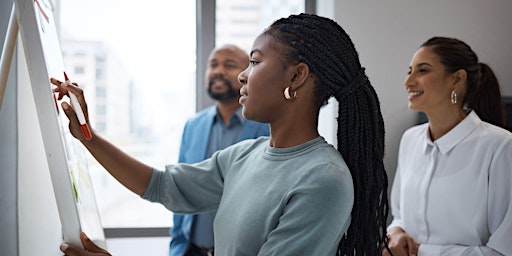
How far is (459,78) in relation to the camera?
1.65 meters

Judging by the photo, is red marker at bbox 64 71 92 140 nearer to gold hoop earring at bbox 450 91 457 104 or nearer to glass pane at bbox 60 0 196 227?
gold hoop earring at bbox 450 91 457 104

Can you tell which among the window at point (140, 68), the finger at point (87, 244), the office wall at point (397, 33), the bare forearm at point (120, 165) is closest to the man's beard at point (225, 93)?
the window at point (140, 68)

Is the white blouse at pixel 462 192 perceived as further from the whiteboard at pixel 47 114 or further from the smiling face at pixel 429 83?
the whiteboard at pixel 47 114

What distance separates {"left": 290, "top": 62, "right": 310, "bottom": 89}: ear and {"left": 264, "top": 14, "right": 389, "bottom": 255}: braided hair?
0.01 meters

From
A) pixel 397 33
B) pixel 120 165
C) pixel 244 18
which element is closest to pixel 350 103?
pixel 120 165

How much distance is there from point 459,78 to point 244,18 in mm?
1328

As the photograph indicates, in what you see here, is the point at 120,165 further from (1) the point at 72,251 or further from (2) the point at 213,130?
(2) the point at 213,130

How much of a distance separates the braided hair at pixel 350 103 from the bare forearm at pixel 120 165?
1.38 ft

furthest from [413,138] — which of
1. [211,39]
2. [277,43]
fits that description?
[211,39]

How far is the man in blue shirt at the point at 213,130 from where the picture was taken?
2.04 m

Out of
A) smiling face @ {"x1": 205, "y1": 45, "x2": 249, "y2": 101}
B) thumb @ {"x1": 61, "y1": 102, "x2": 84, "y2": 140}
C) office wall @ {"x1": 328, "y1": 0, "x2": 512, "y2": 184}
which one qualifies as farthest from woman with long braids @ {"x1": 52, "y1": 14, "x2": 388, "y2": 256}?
office wall @ {"x1": 328, "y1": 0, "x2": 512, "y2": 184}

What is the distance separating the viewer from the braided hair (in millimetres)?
963

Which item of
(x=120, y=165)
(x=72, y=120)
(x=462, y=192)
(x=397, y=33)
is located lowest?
(x=462, y=192)

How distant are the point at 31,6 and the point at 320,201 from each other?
59 cm
